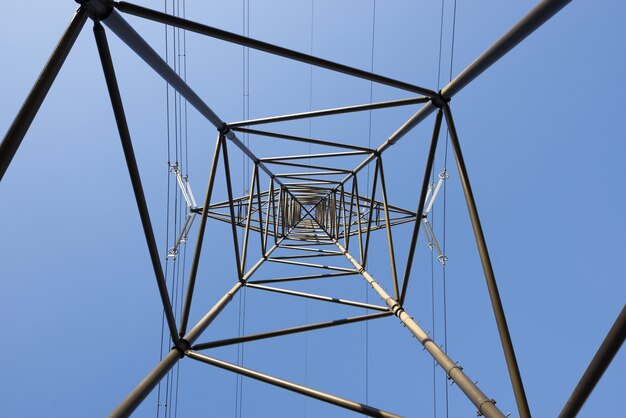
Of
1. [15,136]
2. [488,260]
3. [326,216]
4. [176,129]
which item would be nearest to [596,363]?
[488,260]

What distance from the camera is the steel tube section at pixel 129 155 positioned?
140 inches

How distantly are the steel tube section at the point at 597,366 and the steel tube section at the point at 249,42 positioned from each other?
157 inches

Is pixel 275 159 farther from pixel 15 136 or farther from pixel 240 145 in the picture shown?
pixel 15 136

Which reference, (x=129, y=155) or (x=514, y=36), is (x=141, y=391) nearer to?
(x=129, y=155)

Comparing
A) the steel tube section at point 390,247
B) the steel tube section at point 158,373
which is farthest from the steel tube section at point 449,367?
the steel tube section at point 158,373

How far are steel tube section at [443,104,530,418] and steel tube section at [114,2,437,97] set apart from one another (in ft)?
3.79

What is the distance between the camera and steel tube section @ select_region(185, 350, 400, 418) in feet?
14.9

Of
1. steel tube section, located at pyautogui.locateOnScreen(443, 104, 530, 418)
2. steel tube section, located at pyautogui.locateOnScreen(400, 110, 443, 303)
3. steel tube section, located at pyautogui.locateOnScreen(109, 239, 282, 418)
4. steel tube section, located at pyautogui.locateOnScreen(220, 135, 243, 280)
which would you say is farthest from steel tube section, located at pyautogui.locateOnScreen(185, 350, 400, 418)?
steel tube section, located at pyautogui.locateOnScreen(220, 135, 243, 280)

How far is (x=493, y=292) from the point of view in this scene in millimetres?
3906

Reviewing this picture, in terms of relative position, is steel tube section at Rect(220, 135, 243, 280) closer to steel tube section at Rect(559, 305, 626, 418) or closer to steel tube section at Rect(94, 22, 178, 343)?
steel tube section at Rect(94, 22, 178, 343)

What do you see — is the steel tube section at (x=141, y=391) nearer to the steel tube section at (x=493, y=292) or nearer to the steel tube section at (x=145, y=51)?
the steel tube section at (x=145, y=51)

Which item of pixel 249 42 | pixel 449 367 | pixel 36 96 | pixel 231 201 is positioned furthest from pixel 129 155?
pixel 449 367

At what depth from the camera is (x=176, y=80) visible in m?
4.82

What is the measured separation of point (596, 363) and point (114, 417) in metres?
4.37
